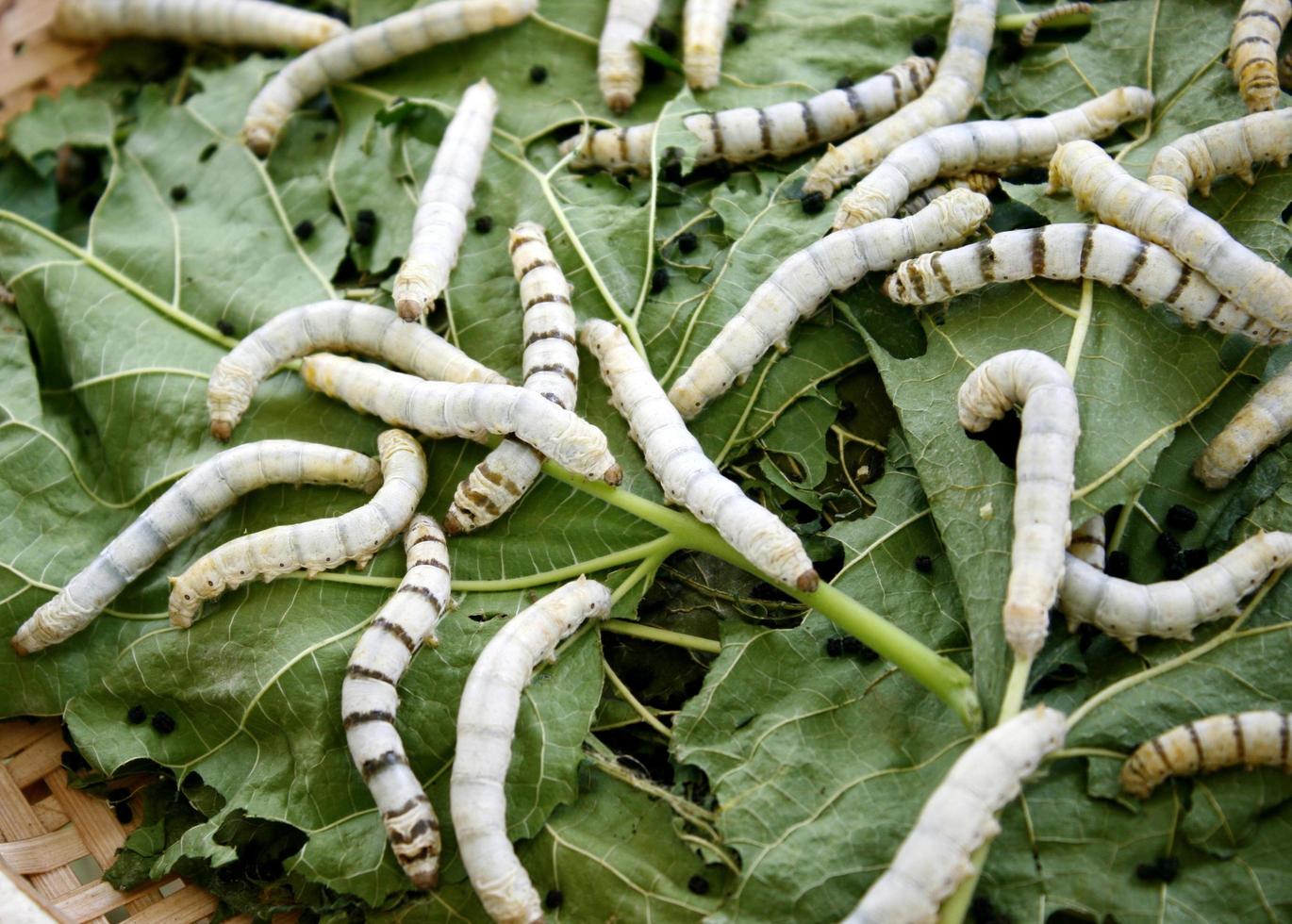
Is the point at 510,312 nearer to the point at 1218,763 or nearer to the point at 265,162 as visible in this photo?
the point at 265,162

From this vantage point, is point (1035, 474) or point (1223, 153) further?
point (1223, 153)

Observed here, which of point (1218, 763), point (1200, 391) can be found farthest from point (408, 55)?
point (1218, 763)

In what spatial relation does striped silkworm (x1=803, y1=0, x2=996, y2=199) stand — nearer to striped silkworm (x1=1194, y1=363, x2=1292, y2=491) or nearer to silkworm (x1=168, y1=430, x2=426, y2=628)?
striped silkworm (x1=1194, y1=363, x2=1292, y2=491)

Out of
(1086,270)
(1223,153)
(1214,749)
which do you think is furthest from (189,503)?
(1223,153)

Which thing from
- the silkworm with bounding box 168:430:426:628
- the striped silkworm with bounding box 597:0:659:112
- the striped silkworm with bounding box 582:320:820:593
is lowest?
the silkworm with bounding box 168:430:426:628

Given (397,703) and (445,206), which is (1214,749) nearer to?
(397,703)

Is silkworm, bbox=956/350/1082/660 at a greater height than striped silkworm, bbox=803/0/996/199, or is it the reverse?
striped silkworm, bbox=803/0/996/199

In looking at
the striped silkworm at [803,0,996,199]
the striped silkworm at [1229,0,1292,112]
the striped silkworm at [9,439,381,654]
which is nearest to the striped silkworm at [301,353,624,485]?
the striped silkworm at [9,439,381,654]
